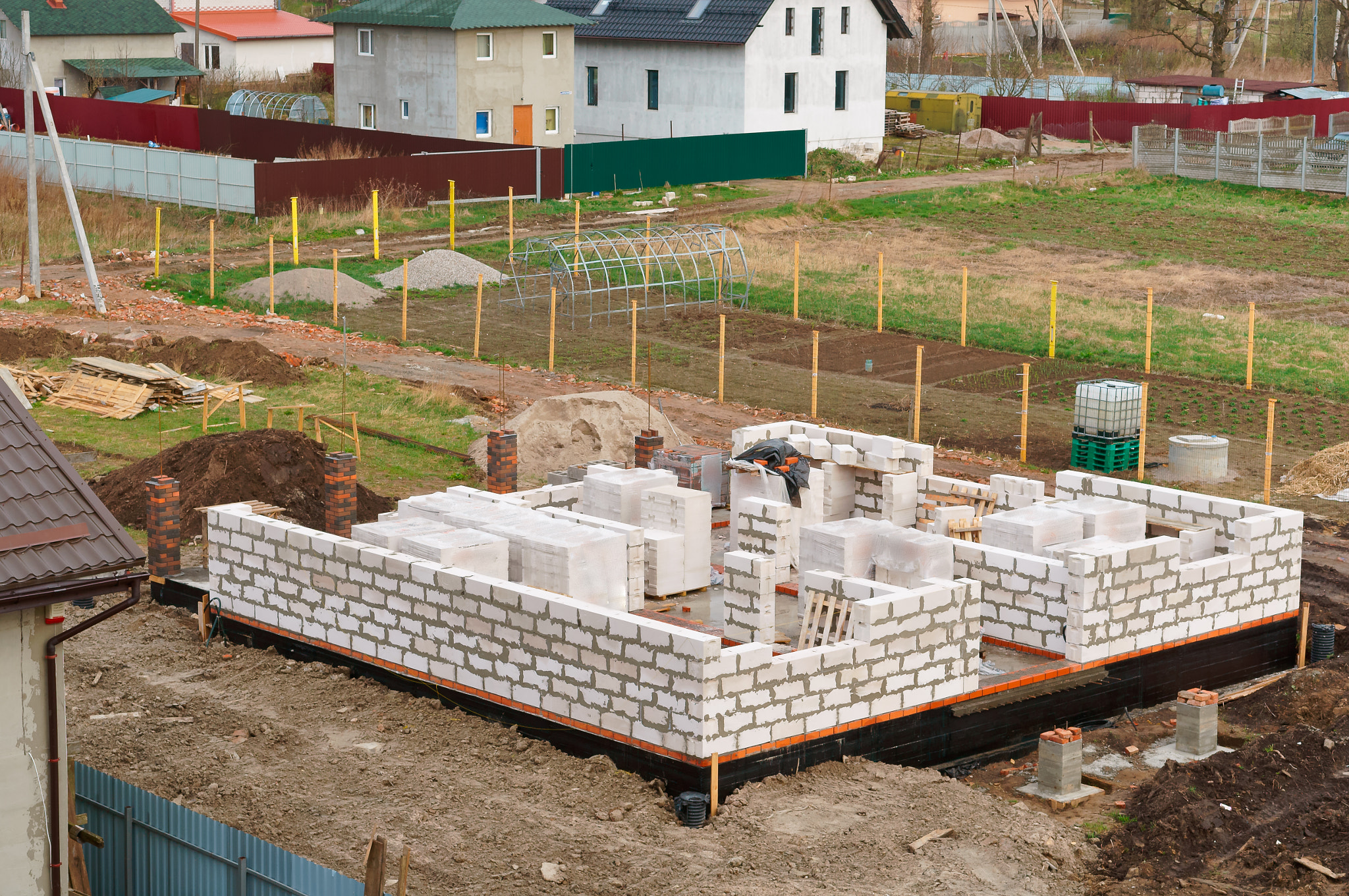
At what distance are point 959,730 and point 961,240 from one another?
3335cm

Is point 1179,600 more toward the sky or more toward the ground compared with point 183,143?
more toward the ground

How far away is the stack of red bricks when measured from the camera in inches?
620

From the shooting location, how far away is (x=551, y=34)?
196 feet

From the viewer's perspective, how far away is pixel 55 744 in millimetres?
11641

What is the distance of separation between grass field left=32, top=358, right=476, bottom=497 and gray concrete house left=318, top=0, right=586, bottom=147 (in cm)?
2817

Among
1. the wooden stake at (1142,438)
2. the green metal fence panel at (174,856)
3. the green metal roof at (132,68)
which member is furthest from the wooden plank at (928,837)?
the green metal roof at (132,68)

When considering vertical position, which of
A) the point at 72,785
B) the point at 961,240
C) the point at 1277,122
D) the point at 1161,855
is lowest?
the point at 1161,855

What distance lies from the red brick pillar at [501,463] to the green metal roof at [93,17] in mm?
60180

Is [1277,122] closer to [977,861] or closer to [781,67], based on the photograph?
[781,67]

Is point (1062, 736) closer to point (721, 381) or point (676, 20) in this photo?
point (721, 381)

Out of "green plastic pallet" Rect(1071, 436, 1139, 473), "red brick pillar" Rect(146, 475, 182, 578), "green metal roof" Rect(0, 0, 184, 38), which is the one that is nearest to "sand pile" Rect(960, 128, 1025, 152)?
"green metal roof" Rect(0, 0, 184, 38)

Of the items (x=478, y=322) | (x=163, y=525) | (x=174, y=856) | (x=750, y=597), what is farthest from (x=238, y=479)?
(x=478, y=322)

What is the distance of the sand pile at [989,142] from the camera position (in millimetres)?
70875

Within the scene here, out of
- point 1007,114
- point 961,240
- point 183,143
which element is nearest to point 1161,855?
point 961,240
